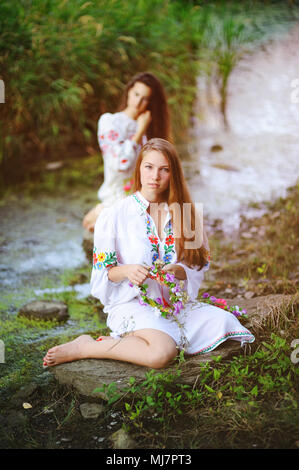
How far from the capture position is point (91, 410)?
89.9 inches

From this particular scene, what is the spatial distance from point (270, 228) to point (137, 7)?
12.8ft

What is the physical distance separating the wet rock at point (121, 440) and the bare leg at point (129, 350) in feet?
1.11

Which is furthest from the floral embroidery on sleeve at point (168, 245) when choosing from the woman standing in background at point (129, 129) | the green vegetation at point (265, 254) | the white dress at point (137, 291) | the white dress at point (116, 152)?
the white dress at point (116, 152)

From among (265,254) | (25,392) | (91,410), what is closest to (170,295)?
(91,410)

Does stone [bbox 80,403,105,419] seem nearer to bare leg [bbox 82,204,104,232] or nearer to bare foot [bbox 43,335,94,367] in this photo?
bare foot [bbox 43,335,94,367]

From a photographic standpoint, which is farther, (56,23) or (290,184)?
(56,23)

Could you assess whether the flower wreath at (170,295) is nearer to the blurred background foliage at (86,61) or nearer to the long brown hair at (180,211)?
the long brown hair at (180,211)

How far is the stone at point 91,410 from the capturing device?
227cm

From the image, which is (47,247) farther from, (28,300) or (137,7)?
(137,7)

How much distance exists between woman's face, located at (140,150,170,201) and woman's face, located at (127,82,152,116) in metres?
1.44

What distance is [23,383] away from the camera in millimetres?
2514

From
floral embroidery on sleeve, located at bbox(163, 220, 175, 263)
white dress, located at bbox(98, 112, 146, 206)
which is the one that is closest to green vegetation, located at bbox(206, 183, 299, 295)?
white dress, located at bbox(98, 112, 146, 206)

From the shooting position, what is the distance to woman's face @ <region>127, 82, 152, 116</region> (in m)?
3.77

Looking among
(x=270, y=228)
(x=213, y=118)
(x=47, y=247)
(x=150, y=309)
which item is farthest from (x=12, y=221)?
(x=213, y=118)
